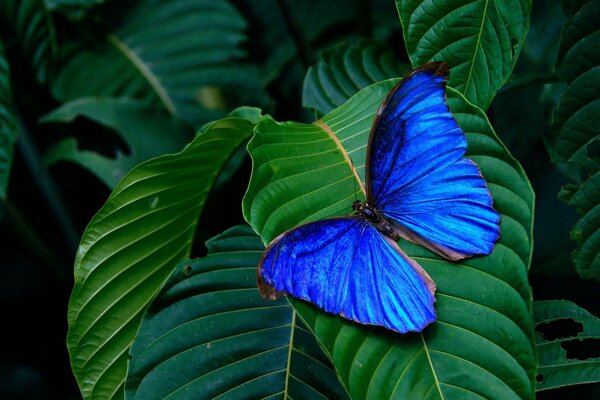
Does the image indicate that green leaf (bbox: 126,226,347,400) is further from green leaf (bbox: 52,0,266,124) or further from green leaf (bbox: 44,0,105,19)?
green leaf (bbox: 44,0,105,19)

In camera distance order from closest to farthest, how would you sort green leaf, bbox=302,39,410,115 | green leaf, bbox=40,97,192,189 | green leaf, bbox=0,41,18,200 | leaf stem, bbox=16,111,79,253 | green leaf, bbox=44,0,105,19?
green leaf, bbox=302,39,410,115 < green leaf, bbox=0,41,18,200 < green leaf, bbox=40,97,192,189 < green leaf, bbox=44,0,105,19 < leaf stem, bbox=16,111,79,253

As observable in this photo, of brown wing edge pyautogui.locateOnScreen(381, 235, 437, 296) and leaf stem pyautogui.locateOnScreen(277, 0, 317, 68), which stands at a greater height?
leaf stem pyautogui.locateOnScreen(277, 0, 317, 68)

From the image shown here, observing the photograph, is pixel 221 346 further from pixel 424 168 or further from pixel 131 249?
pixel 424 168

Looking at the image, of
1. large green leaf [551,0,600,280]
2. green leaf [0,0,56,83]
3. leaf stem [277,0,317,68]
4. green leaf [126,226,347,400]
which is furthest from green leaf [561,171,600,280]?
green leaf [0,0,56,83]

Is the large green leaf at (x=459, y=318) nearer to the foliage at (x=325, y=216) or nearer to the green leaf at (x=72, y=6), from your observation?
the foliage at (x=325, y=216)

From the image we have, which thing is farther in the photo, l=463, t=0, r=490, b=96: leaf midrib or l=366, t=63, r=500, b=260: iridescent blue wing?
l=463, t=0, r=490, b=96: leaf midrib

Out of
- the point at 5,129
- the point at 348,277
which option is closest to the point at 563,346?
the point at 348,277
